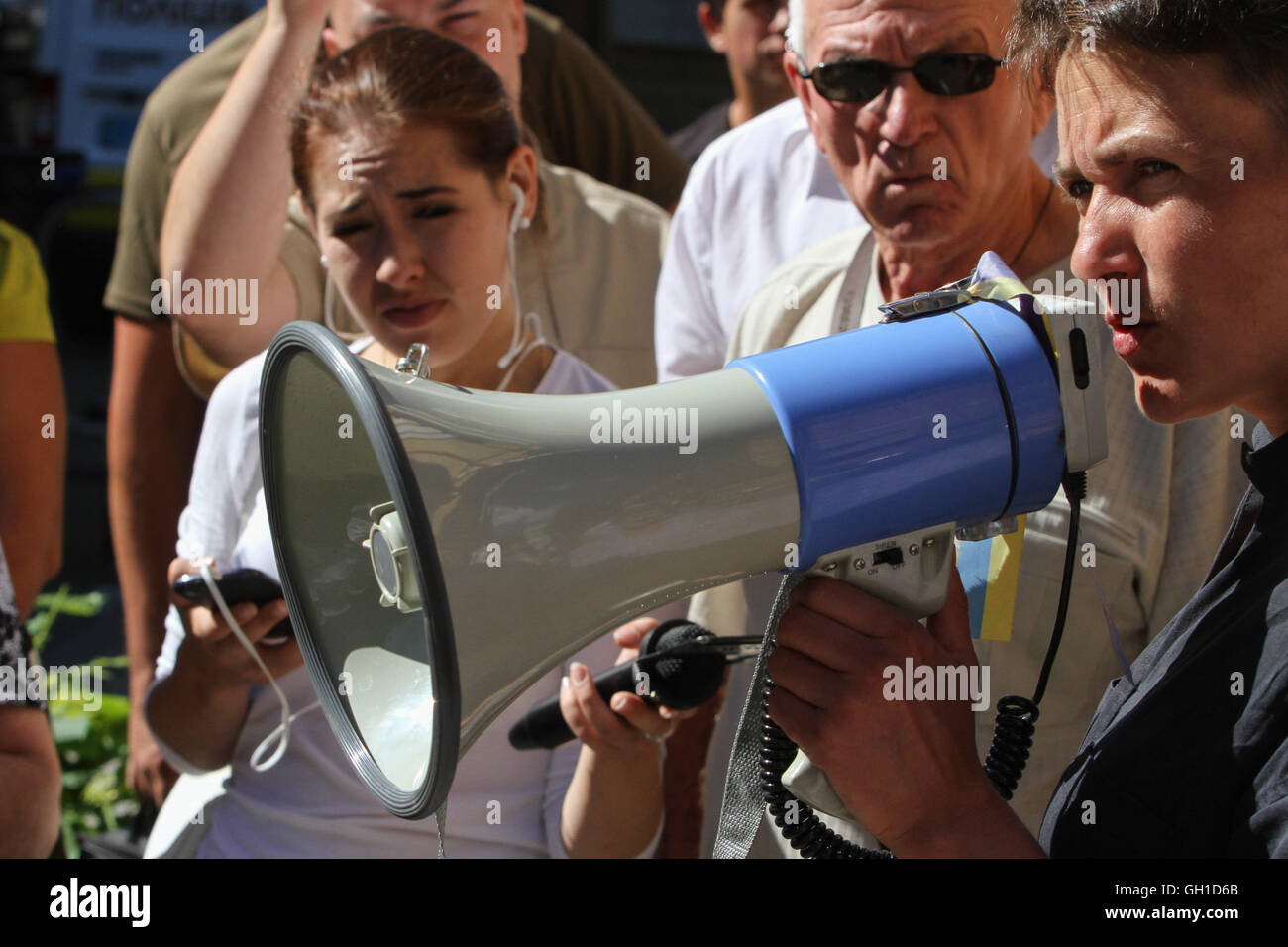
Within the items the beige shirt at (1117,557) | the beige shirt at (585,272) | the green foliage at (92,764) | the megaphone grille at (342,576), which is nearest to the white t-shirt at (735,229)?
the beige shirt at (585,272)

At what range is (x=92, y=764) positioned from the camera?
3256 millimetres

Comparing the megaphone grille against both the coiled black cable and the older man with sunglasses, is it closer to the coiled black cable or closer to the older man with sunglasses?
the coiled black cable

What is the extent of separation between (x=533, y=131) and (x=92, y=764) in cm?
195

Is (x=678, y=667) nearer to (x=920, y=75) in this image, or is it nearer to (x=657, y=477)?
(x=657, y=477)

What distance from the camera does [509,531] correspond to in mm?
1065

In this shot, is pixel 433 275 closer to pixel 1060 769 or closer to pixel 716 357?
pixel 716 357

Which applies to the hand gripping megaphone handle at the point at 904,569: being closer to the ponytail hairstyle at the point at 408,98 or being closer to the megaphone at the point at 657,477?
the megaphone at the point at 657,477

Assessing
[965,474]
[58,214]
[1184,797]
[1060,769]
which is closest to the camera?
[1184,797]

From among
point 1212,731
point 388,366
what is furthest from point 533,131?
point 1212,731

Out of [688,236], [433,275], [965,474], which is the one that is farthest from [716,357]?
[965,474]

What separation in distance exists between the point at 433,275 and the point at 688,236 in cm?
64

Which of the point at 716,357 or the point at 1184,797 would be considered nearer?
the point at 1184,797
